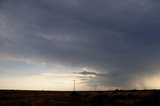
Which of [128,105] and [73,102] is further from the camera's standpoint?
[73,102]

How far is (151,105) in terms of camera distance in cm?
5912

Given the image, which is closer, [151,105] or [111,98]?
[151,105]

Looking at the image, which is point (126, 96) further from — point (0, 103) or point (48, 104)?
point (0, 103)

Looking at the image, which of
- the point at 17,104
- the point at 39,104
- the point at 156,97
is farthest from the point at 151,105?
the point at 17,104

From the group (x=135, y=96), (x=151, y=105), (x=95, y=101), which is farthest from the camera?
(x=135, y=96)

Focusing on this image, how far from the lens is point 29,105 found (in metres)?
64.3

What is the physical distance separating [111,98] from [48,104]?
509 inches

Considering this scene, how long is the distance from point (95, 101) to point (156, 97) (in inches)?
452

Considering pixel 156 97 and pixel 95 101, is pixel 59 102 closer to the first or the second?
pixel 95 101

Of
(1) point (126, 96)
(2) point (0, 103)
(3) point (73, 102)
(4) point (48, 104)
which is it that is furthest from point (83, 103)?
(2) point (0, 103)

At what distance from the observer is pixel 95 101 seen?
2515 inches

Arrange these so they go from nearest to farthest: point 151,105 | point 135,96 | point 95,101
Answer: point 151,105 → point 95,101 → point 135,96

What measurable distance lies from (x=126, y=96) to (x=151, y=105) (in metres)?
13.0

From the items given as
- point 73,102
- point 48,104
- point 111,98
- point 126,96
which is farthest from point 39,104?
point 126,96
